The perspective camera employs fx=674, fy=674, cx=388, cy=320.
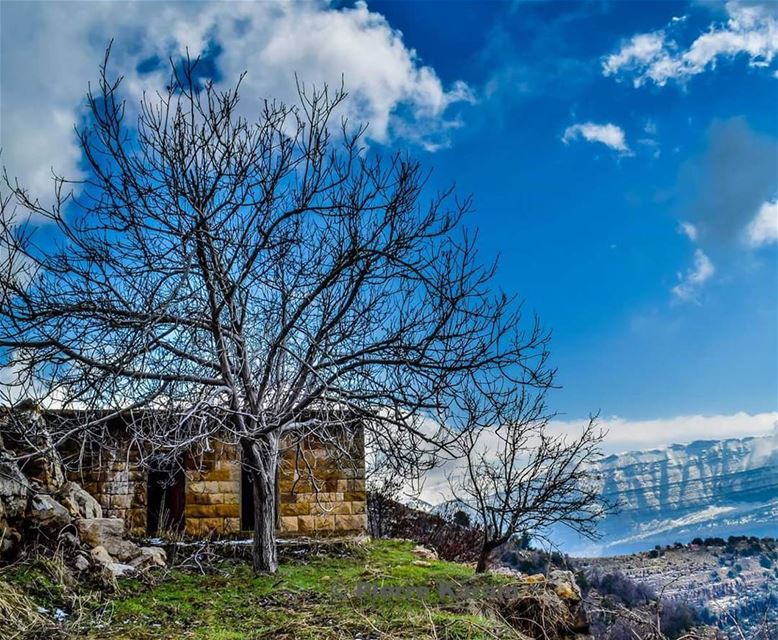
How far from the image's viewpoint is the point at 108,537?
8281mm

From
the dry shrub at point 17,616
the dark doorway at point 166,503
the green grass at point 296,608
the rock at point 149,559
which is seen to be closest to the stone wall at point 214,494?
the dark doorway at point 166,503

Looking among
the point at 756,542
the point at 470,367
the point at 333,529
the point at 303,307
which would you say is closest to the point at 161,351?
the point at 303,307

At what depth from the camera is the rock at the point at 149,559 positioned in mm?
8259

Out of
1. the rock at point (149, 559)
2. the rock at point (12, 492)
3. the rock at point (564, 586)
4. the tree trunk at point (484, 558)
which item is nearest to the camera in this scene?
the rock at point (564, 586)

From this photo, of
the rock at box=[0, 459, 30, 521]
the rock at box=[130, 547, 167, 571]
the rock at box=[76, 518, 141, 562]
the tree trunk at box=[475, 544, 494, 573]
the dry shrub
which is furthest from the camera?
the tree trunk at box=[475, 544, 494, 573]

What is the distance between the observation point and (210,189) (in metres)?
7.49

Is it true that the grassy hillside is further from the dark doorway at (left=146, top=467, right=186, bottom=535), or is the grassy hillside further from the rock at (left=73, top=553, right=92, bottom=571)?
the dark doorway at (left=146, top=467, right=186, bottom=535)

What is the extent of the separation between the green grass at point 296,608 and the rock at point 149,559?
32cm

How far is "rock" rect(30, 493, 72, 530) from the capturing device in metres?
7.29

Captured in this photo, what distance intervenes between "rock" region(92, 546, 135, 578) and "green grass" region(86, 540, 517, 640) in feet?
0.83

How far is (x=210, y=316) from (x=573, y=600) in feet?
16.4

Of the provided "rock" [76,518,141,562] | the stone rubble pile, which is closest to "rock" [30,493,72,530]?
the stone rubble pile

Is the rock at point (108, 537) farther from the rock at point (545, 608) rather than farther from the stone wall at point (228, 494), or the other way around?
the rock at point (545, 608)

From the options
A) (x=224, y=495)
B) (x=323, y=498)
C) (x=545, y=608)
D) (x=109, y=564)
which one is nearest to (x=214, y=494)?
(x=224, y=495)
